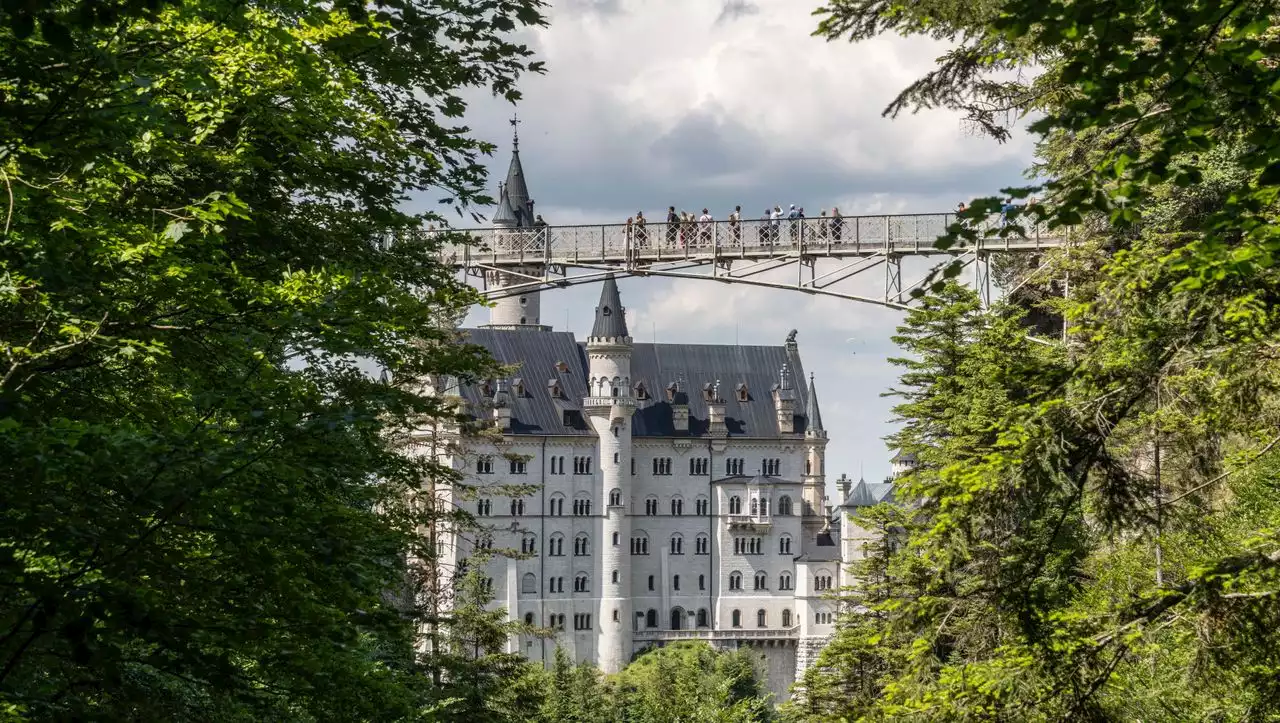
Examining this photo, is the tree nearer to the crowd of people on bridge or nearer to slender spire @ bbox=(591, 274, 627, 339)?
the crowd of people on bridge

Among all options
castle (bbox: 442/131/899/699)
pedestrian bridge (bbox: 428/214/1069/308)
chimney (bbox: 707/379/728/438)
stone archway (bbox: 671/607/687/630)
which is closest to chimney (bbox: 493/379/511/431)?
castle (bbox: 442/131/899/699)

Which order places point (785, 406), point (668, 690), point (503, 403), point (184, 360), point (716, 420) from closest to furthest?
1. point (184, 360)
2. point (668, 690)
3. point (503, 403)
4. point (716, 420)
5. point (785, 406)

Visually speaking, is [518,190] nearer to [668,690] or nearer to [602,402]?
[602,402]

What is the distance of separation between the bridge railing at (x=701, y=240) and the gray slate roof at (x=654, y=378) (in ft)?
184

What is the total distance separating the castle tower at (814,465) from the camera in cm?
10669

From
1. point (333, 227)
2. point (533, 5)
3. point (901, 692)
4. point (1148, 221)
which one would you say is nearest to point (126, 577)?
point (901, 692)

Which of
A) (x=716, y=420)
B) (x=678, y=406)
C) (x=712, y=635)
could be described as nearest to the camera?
(x=712, y=635)

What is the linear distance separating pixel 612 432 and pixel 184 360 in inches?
3509

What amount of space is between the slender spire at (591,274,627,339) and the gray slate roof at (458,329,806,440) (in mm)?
2109

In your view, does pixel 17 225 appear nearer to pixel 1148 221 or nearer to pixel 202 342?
pixel 202 342

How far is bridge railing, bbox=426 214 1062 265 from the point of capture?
3609 cm

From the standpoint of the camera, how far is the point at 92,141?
9.78 metres

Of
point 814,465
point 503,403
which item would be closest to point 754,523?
point 814,465

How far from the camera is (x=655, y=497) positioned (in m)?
104
